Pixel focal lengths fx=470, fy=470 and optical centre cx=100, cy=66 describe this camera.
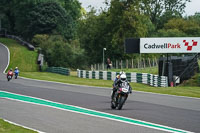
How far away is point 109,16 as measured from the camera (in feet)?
233

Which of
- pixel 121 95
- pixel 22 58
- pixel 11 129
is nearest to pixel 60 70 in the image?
pixel 22 58

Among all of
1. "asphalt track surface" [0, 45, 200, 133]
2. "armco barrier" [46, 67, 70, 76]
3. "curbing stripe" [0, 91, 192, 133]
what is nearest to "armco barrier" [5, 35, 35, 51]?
"armco barrier" [46, 67, 70, 76]

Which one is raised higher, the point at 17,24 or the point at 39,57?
the point at 17,24

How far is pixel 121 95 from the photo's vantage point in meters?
17.8

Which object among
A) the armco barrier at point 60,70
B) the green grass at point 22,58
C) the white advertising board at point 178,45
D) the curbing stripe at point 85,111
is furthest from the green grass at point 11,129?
the green grass at point 22,58

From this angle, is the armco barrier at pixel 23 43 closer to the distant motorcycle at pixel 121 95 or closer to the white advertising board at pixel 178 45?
the white advertising board at pixel 178 45

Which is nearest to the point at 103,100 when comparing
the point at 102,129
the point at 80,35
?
the point at 102,129

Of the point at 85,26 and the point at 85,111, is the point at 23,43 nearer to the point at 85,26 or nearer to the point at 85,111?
the point at 85,26

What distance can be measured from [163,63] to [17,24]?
53430 mm

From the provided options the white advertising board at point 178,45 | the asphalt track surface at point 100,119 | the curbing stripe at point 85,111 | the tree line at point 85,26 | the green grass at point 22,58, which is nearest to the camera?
the asphalt track surface at point 100,119

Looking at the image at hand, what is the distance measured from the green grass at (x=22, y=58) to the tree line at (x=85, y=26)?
9.20ft

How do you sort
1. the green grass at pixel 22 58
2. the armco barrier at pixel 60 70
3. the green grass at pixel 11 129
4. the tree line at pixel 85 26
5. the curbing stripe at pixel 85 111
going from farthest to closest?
the tree line at pixel 85 26 < the green grass at pixel 22 58 < the armco barrier at pixel 60 70 < the curbing stripe at pixel 85 111 < the green grass at pixel 11 129

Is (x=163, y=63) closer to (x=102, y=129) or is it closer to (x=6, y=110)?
(x=6, y=110)

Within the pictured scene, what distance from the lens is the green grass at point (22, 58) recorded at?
2336 inches
